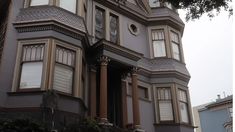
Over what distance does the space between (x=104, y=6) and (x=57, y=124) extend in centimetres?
860

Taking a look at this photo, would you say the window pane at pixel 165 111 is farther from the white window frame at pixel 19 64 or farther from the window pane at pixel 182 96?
the white window frame at pixel 19 64

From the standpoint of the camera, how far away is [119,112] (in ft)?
52.2

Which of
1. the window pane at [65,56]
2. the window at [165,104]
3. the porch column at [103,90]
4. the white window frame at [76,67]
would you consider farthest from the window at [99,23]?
the window at [165,104]

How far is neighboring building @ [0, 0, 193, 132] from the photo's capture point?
12.4 metres

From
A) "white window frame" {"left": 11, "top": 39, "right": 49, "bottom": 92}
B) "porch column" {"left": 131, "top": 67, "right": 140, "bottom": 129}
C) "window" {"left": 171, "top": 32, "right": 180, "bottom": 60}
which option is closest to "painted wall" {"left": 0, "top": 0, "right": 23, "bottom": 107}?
"white window frame" {"left": 11, "top": 39, "right": 49, "bottom": 92}

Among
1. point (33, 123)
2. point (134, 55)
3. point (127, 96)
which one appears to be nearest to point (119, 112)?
point (127, 96)

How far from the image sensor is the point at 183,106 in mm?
18156

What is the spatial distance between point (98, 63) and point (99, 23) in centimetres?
309

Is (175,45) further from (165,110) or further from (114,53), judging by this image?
(114,53)

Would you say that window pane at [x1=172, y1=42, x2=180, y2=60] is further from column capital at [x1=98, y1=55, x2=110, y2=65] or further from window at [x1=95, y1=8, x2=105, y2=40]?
column capital at [x1=98, y1=55, x2=110, y2=65]

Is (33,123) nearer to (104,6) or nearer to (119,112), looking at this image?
(119,112)

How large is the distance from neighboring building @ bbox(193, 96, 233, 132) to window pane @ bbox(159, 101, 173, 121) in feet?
67.1

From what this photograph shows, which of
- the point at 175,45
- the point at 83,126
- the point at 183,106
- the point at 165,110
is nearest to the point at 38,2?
the point at 83,126

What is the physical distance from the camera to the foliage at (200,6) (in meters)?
9.80
